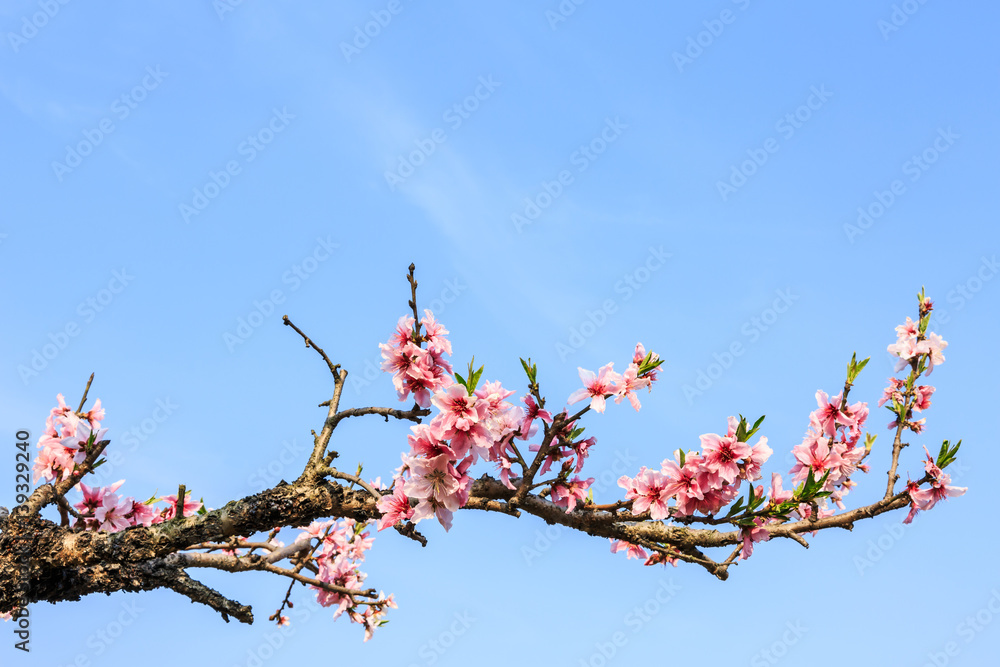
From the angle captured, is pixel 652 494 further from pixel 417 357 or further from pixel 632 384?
pixel 417 357

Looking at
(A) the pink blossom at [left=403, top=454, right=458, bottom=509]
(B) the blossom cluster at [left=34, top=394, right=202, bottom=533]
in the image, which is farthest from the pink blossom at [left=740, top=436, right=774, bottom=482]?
(B) the blossom cluster at [left=34, top=394, right=202, bottom=533]

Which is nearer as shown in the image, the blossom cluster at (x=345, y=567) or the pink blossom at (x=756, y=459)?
the pink blossom at (x=756, y=459)

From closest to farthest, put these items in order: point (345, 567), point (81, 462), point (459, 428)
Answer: point (459, 428) < point (81, 462) < point (345, 567)

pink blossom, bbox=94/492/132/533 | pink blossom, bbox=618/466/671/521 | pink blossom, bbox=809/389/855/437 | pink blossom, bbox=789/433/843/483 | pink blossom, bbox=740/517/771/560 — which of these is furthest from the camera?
pink blossom, bbox=94/492/132/533

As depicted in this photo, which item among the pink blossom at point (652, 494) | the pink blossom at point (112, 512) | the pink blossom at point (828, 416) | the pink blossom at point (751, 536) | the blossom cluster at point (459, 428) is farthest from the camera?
the pink blossom at point (112, 512)

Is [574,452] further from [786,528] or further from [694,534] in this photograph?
[786,528]

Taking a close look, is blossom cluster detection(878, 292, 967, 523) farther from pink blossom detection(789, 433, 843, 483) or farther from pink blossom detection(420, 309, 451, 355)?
pink blossom detection(420, 309, 451, 355)

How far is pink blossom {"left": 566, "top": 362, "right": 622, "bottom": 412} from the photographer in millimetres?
3828

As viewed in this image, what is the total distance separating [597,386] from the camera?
3.86 meters

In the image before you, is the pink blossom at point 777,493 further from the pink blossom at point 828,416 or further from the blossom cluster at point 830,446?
the pink blossom at point 828,416

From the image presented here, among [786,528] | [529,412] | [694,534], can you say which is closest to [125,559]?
[529,412]

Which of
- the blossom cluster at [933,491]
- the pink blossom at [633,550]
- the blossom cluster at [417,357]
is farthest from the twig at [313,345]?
the blossom cluster at [933,491]

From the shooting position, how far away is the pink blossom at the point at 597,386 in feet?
12.6

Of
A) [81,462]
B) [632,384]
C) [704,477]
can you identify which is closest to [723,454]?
[704,477]
